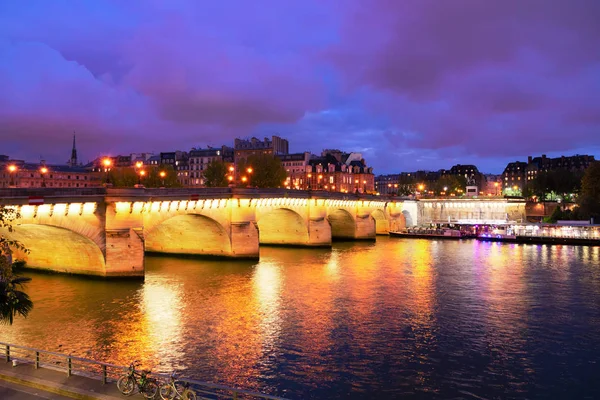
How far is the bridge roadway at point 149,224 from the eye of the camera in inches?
1391

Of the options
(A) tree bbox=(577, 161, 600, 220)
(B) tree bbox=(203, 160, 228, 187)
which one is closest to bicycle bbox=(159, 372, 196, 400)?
(B) tree bbox=(203, 160, 228, 187)

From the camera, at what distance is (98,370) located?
67.3 feet

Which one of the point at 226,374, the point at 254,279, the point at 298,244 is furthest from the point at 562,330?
the point at 298,244

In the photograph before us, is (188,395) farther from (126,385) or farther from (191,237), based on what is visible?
(191,237)

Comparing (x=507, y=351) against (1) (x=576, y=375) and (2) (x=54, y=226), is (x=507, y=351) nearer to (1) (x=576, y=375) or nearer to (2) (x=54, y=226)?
(1) (x=576, y=375)

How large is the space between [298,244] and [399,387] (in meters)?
50.3

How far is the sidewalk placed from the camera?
12.5 metres

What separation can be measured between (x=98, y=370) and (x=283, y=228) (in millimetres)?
50479

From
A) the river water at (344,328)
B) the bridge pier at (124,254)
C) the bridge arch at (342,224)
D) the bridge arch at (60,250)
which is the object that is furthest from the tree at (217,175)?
the bridge pier at (124,254)

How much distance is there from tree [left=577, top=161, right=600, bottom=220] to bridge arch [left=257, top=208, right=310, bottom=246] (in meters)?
53.4

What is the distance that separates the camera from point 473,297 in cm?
3481

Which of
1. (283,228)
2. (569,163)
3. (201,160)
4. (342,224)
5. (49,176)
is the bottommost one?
(283,228)

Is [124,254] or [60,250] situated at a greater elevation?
[60,250]

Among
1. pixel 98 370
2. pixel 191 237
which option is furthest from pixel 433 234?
pixel 98 370
